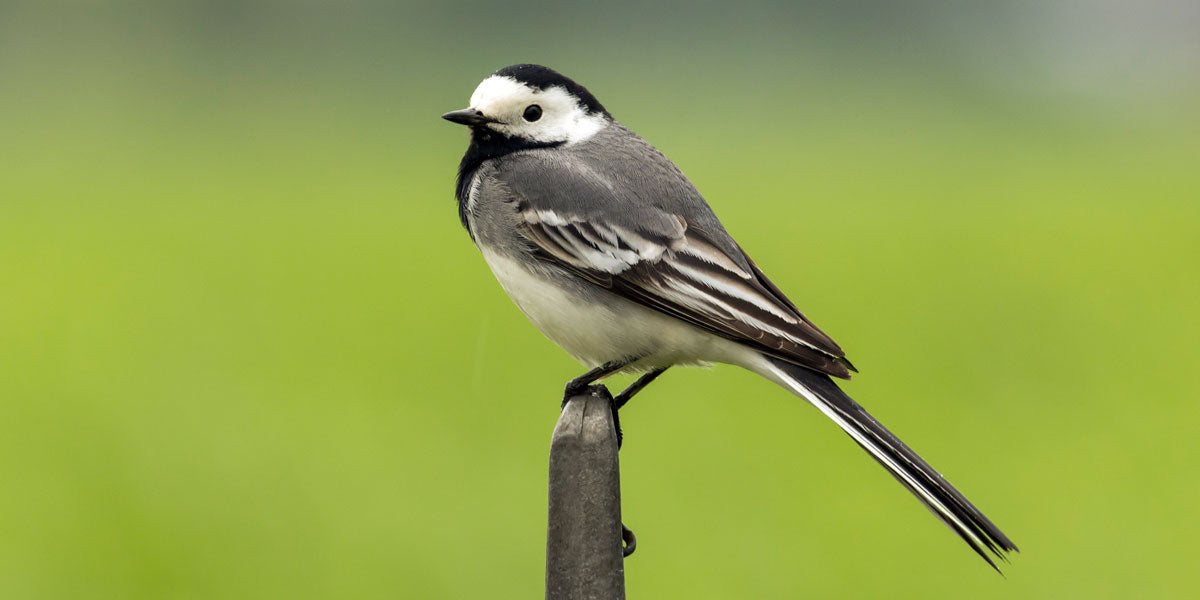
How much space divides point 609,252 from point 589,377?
57 centimetres

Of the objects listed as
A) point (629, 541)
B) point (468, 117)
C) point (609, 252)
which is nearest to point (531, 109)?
point (468, 117)

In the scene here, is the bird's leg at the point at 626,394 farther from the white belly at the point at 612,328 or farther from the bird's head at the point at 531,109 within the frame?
the bird's head at the point at 531,109

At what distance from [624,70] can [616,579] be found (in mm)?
32423

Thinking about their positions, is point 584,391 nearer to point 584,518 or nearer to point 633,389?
point 633,389

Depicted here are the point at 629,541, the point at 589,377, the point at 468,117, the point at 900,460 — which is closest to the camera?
the point at 900,460

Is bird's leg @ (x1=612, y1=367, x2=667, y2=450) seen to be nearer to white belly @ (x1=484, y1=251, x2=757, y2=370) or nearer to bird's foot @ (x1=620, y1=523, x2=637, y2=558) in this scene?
white belly @ (x1=484, y1=251, x2=757, y2=370)

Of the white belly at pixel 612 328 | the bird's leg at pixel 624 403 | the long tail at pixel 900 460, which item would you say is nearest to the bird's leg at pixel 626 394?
the bird's leg at pixel 624 403

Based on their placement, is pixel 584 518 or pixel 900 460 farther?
pixel 900 460

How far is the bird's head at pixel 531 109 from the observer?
538cm

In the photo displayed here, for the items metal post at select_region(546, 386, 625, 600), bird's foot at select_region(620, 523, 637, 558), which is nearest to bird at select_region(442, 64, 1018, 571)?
bird's foot at select_region(620, 523, 637, 558)

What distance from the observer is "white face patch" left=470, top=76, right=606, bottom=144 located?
5.38m

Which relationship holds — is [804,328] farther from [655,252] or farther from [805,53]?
[805,53]

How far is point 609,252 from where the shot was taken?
498cm

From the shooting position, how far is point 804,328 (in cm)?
479
